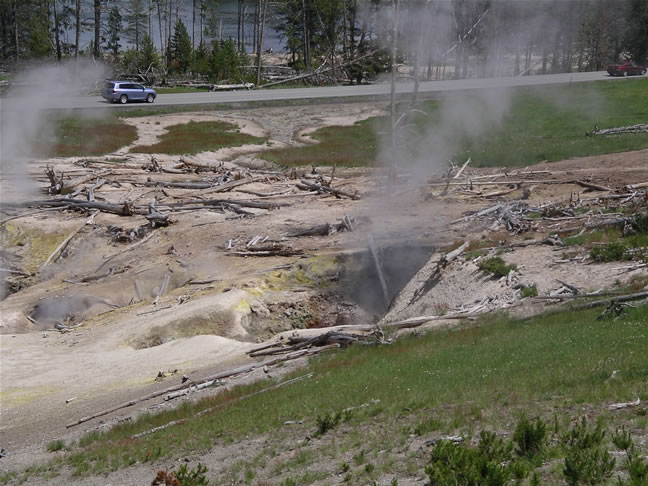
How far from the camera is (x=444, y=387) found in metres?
12.3

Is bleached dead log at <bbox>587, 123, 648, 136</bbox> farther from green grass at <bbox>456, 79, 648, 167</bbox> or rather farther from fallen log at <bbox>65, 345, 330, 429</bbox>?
fallen log at <bbox>65, 345, 330, 429</bbox>

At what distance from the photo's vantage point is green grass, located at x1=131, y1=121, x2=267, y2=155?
150 feet

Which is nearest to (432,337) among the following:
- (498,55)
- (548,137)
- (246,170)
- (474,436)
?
(474,436)

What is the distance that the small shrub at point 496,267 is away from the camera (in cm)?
2028

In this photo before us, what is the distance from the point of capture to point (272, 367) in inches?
688

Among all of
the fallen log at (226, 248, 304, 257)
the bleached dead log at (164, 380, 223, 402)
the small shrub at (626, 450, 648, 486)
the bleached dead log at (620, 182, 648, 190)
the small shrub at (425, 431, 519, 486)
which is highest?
the bleached dead log at (620, 182, 648, 190)

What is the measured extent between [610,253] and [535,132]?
2480 centimetres

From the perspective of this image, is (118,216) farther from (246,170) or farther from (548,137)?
(548,137)

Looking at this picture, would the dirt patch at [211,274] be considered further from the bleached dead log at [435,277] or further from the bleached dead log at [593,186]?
the bleached dead log at [593,186]

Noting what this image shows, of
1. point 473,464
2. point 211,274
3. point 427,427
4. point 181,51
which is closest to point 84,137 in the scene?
point 211,274

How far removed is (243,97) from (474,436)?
51.5 m

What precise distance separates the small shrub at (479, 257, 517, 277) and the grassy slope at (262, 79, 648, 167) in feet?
45.0

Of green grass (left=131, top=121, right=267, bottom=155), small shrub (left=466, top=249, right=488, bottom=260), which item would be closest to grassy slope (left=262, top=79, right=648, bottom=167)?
green grass (left=131, top=121, right=267, bottom=155)

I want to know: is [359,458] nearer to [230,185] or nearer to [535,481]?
[535,481]
